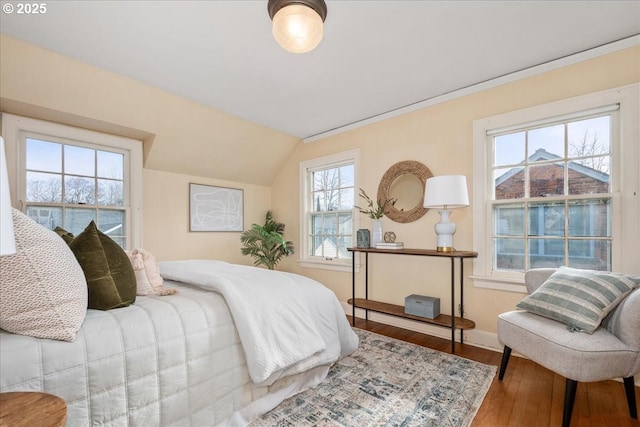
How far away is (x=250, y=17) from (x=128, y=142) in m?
2.29

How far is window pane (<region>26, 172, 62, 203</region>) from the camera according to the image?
2.72 m

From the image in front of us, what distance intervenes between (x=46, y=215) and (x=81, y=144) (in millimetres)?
784

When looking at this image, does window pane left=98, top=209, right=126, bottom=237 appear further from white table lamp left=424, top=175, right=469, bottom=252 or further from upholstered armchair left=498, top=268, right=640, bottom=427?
upholstered armchair left=498, top=268, right=640, bottom=427

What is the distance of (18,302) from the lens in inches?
38.9

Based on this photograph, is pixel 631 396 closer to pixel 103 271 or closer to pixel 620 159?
pixel 620 159

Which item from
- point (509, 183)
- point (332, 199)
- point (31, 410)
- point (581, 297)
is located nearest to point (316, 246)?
point (332, 199)

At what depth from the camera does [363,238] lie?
323 cm

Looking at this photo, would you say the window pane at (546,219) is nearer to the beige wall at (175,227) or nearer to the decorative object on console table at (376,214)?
the decorative object on console table at (376,214)

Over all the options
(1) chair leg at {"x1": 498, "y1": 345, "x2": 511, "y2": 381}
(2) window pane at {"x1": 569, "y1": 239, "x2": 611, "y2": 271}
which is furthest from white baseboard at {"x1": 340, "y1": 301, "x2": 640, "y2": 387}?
(2) window pane at {"x1": 569, "y1": 239, "x2": 611, "y2": 271}

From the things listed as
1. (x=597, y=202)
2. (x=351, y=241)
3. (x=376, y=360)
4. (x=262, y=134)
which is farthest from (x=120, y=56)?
(x=597, y=202)

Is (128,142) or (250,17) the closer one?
(250,17)

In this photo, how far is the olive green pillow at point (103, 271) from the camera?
1.30m

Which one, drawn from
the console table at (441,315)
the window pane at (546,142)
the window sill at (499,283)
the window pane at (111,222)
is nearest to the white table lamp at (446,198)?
the console table at (441,315)

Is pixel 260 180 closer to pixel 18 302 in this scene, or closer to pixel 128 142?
pixel 128 142
